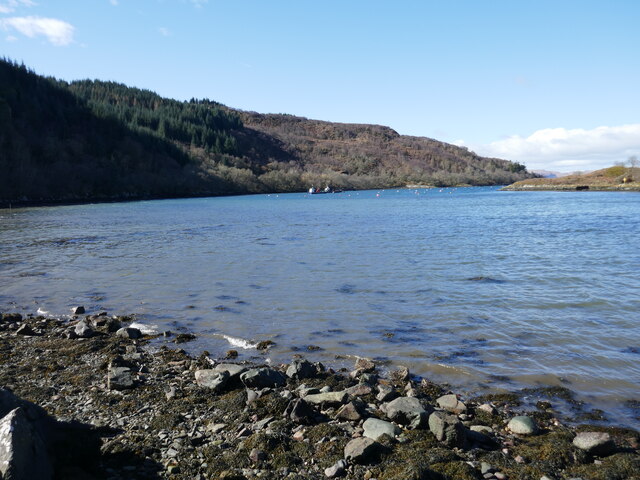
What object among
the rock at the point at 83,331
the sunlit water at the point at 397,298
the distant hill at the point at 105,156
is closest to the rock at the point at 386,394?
the sunlit water at the point at 397,298

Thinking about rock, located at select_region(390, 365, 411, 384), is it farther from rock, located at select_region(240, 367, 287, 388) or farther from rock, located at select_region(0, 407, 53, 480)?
rock, located at select_region(0, 407, 53, 480)

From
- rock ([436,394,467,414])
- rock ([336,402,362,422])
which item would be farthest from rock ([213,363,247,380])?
rock ([436,394,467,414])

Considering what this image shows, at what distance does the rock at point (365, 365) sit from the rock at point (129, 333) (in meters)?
5.14

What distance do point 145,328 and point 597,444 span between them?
959 cm

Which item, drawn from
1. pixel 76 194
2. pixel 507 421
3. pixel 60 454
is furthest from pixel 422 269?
pixel 76 194

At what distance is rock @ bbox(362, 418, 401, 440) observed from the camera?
5.88 meters

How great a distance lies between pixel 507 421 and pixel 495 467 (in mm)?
1319

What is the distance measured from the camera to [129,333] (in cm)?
1066

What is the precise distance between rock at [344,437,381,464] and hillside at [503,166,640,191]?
10184 centimetres

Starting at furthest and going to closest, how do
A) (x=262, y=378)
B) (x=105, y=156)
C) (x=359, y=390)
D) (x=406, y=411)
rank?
(x=105, y=156)
(x=262, y=378)
(x=359, y=390)
(x=406, y=411)

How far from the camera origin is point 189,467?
17.4ft

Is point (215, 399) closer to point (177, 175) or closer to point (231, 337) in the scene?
point (231, 337)

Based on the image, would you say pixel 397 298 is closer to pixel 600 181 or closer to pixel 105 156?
pixel 600 181

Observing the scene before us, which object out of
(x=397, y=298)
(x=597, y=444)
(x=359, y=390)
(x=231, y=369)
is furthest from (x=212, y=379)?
(x=397, y=298)
